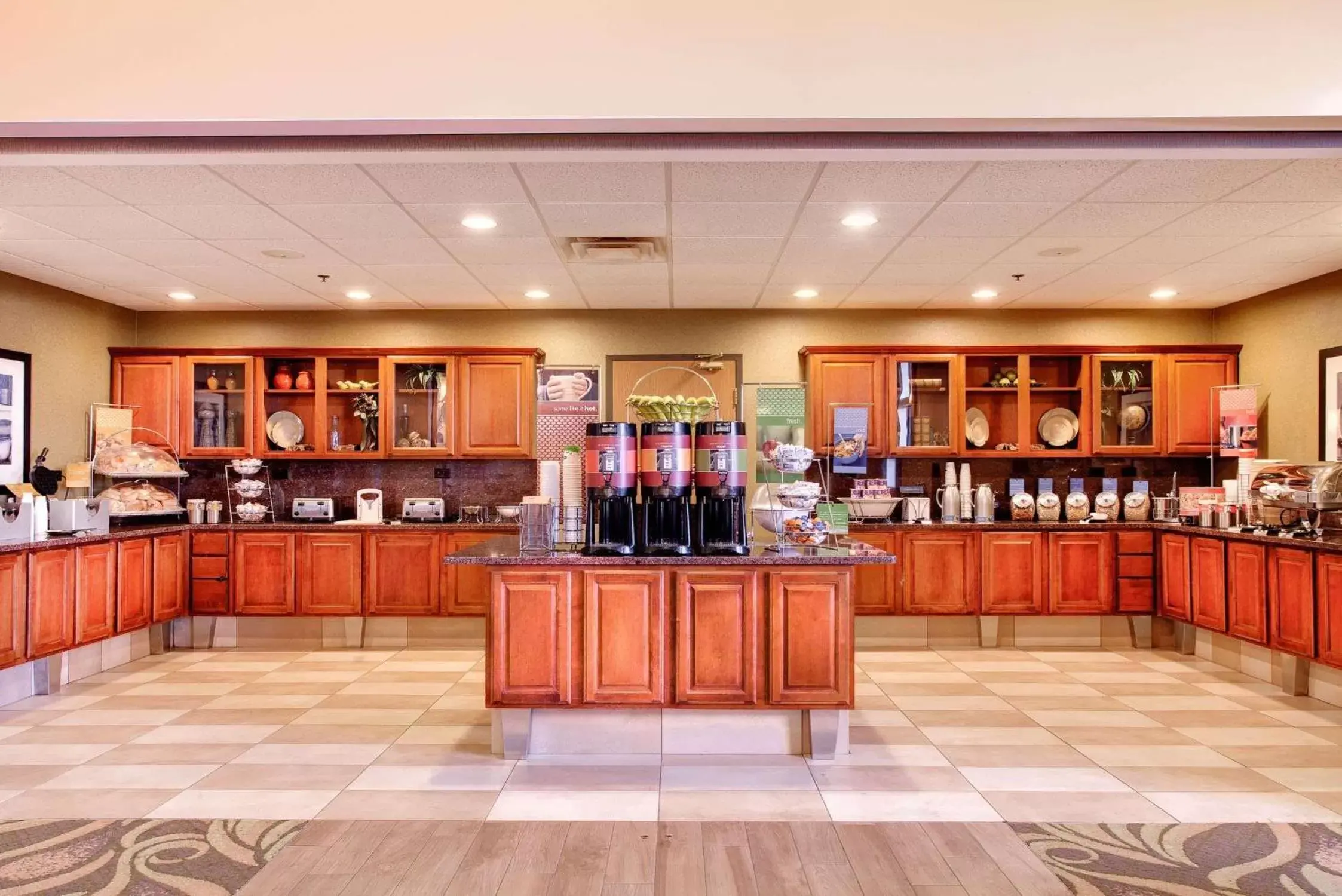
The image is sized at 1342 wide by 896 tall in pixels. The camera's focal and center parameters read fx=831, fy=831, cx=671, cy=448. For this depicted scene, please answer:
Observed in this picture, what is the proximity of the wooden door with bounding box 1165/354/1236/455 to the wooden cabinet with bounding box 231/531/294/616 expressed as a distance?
7343 mm

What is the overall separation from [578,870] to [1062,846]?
1780 millimetres

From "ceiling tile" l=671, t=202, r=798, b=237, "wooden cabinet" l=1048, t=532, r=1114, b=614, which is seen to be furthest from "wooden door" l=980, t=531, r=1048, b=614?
"ceiling tile" l=671, t=202, r=798, b=237

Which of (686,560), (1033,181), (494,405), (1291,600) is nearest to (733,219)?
(1033,181)

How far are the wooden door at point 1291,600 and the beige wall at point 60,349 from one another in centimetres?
866

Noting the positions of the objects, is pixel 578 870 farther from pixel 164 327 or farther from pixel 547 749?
pixel 164 327

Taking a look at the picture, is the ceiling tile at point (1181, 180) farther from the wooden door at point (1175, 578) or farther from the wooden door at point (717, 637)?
the wooden door at point (1175, 578)

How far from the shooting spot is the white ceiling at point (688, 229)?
3949 millimetres

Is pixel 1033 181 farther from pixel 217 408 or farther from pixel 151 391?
pixel 151 391

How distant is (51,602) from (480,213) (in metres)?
3.67

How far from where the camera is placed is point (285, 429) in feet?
23.6

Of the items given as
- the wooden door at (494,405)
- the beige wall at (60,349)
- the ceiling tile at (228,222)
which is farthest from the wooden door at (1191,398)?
the beige wall at (60,349)

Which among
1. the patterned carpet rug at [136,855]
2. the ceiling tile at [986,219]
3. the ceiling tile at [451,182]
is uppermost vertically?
the ceiling tile at [451,182]

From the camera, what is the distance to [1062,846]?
10.1ft

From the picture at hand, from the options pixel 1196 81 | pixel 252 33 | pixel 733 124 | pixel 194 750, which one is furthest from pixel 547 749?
pixel 1196 81
